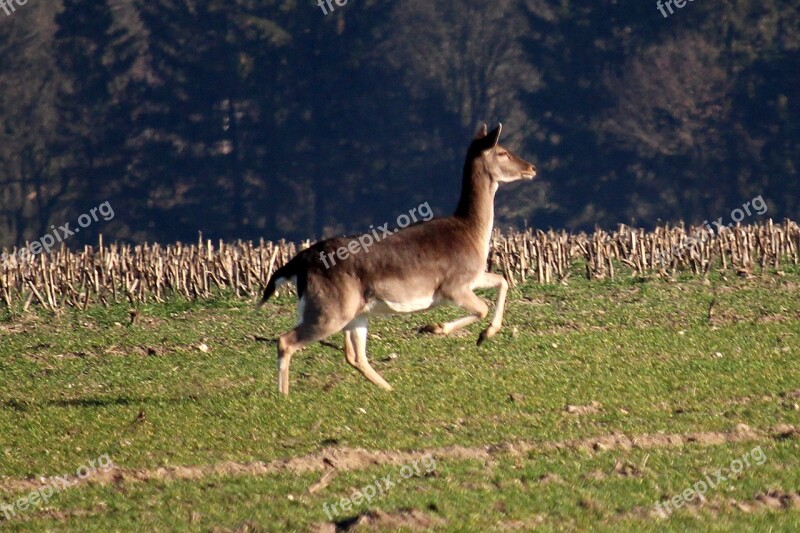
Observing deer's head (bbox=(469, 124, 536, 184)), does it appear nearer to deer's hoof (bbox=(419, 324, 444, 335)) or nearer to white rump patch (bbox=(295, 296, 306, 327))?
deer's hoof (bbox=(419, 324, 444, 335))

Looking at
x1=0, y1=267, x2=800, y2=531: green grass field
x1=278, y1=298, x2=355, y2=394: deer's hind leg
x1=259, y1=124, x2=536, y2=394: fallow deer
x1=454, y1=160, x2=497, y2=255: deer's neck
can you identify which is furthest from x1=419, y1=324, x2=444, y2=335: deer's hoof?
x1=454, y1=160, x2=497, y2=255: deer's neck

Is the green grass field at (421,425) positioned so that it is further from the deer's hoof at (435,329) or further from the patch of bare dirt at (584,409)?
the deer's hoof at (435,329)

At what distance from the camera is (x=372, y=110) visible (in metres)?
60.4

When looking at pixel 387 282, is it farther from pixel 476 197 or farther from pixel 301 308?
pixel 476 197

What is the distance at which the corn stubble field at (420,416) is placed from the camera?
31.3ft

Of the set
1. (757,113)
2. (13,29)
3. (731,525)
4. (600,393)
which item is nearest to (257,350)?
(600,393)

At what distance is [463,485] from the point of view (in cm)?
1000

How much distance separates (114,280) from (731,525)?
1618cm

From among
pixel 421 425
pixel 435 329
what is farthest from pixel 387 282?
pixel 421 425

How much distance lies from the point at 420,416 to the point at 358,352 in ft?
4.52

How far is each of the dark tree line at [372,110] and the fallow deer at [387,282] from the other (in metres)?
43.5

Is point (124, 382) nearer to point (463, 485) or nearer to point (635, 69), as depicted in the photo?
point (463, 485)

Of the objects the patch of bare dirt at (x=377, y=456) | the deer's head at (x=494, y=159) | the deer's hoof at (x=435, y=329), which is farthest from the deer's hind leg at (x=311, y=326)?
the deer's head at (x=494, y=159)

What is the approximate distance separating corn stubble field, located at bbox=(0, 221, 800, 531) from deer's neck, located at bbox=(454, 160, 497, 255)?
150 cm
